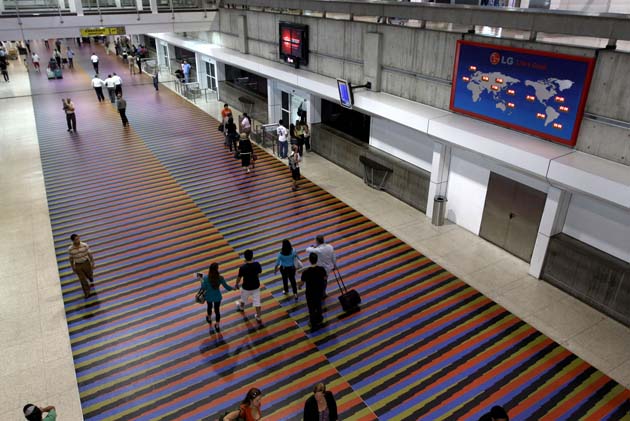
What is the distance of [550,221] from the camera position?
30.5 ft

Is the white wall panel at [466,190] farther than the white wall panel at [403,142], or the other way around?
the white wall panel at [403,142]

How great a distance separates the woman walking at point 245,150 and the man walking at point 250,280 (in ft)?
25.2

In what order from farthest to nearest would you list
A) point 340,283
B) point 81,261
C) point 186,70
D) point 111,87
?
1. point 186,70
2. point 111,87
3. point 340,283
4. point 81,261

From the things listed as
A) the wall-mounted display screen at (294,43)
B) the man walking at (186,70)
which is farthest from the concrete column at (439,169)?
the man walking at (186,70)

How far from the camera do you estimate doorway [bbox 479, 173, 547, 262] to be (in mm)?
9969

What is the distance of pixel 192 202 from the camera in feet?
44.3

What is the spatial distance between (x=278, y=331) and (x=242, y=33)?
15.3 meters

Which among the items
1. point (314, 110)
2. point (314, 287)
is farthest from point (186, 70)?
point (314, 287)

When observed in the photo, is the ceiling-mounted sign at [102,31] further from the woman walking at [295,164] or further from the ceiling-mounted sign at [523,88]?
the ceiling-mounted sign at [523,88]

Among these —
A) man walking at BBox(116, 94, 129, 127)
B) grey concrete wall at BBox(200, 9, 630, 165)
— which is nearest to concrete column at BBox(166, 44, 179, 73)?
man walking at BBox(116, 94, 129, 127)

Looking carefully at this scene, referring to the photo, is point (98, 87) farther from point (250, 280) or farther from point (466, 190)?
point (466, 190)

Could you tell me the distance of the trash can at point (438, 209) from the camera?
1183 centimetres

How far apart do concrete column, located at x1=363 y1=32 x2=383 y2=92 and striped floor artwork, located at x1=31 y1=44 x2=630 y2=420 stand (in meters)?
3.68

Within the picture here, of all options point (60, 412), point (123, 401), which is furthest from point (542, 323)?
point (60, 412)
